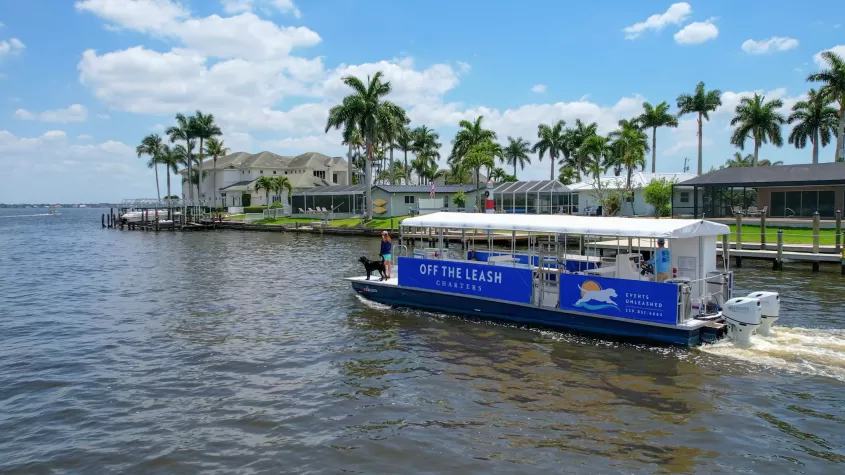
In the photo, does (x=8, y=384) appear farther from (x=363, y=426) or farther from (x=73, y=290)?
(x=73, y=290)

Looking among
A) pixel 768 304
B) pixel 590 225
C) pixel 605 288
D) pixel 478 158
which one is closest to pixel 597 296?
pixel 605 288

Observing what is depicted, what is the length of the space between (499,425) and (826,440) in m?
5.36

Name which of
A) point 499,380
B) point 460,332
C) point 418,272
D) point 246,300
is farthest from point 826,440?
point 246,300

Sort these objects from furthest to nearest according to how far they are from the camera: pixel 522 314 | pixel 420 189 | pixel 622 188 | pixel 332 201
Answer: pixel 332 201
pixel 420 189
pixel 622 188
pixel 522 314

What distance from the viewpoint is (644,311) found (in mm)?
15367

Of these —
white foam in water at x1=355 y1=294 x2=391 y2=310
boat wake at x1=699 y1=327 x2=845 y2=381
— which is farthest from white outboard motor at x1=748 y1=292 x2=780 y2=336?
white foam in water at x1=355 y1=294 x2=391 y2=310

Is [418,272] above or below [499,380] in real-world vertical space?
above

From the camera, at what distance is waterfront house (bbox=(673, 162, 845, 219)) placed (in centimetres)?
4731

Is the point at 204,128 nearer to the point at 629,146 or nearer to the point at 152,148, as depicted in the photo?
the point at 152,148

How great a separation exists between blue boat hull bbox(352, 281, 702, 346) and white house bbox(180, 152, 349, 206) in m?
84.2

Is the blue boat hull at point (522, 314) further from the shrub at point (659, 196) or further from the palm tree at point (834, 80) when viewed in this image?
the palm tree at point (834, 80)

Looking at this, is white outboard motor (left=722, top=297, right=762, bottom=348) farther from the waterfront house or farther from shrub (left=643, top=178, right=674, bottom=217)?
shrub (left=643, top=178, right=674, bottom=217)

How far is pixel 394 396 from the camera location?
12555mm

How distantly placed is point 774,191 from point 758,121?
26.2 m
